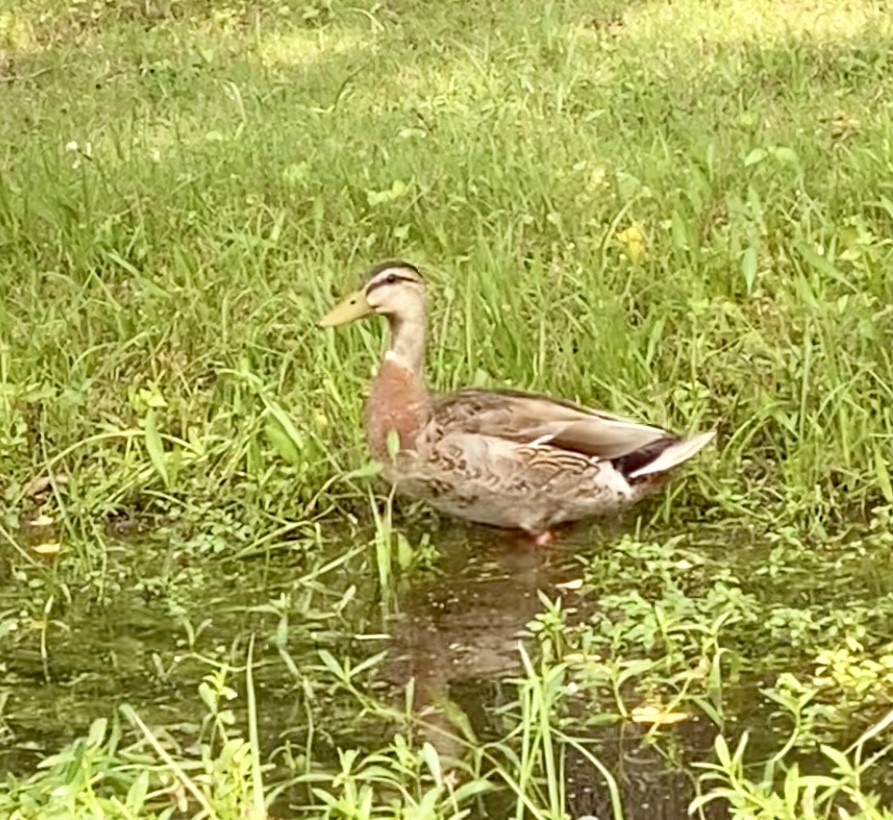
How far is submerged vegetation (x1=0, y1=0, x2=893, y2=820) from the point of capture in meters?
4.31

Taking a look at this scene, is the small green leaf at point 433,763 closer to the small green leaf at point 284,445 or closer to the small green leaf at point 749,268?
the small green leaf at point 284,445

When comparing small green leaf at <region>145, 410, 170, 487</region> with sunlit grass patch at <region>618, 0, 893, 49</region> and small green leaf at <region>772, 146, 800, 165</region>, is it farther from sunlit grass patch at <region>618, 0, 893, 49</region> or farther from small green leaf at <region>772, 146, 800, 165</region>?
sunlit grass patch at <region>618, 0, 893, 49</region>

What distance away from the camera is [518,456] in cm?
582

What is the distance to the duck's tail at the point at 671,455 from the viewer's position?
563 cm

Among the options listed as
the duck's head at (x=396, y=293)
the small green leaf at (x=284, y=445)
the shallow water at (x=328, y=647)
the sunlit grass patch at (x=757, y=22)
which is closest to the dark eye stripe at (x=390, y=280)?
the duck's head at (x=396, y=293)

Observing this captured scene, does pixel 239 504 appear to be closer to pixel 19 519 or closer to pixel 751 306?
pixel 19 519

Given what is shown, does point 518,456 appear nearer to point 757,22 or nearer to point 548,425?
point 548,425

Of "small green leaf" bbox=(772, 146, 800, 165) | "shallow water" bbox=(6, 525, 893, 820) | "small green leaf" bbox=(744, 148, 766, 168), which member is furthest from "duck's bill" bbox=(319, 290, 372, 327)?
"small green leaf" bbox=(772, 146, 800, 165)

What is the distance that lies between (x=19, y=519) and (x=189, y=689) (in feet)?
4.74

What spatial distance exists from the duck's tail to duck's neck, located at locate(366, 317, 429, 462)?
65cm

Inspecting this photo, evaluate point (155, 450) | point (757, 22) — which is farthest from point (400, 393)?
point (757, 22)

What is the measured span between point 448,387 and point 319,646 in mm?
1483

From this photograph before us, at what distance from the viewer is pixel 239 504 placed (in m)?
6.02

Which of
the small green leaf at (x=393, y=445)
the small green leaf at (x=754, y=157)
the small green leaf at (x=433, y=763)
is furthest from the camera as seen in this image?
the small green leaf at (x=754, y=157)
